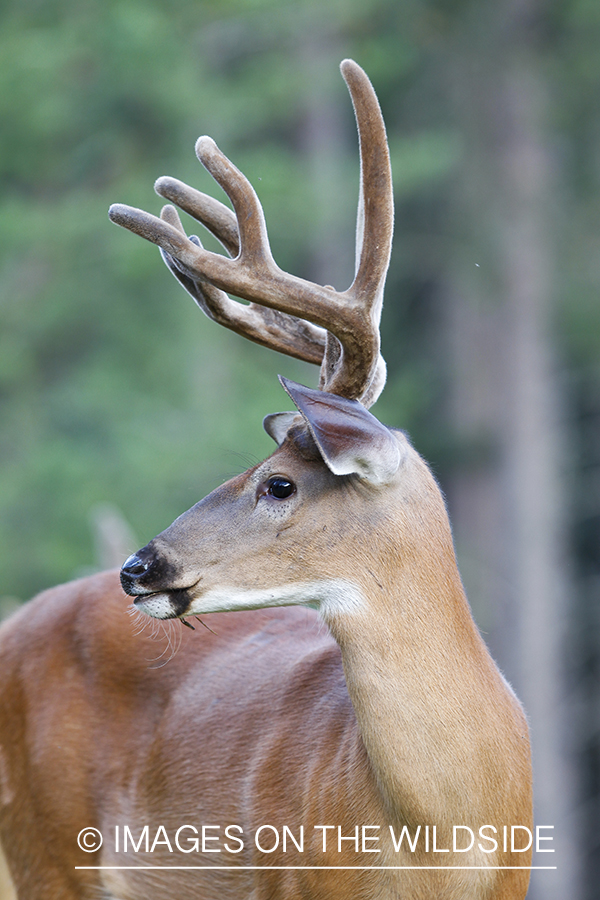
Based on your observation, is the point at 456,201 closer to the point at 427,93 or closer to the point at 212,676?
the point at 427,93

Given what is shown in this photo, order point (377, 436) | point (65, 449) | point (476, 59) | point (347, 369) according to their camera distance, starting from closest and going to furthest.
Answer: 1. point (377, 436)
2. point (347, 369)
3. point (65, 449)
4. point (476, 59)

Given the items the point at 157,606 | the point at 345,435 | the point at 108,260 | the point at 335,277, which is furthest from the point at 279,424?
the point at 335,277

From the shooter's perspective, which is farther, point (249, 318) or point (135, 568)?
point (249, 318)

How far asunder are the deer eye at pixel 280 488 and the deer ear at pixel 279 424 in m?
0.24

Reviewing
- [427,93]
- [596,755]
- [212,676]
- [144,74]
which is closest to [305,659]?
[212,676]

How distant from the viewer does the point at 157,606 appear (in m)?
3.68

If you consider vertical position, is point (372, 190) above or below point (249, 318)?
above

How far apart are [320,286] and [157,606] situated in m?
1.19

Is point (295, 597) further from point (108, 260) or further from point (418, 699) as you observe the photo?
point (108, 260)

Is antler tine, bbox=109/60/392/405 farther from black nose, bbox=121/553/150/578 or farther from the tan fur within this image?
black nose, bbox=121/553/150/578

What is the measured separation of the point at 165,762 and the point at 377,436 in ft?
5.90

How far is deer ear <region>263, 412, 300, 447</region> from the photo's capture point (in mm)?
4035

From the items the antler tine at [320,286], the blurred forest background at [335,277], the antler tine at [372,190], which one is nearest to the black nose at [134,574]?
the antler tine at [320,286]

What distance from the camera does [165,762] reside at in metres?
4.60
